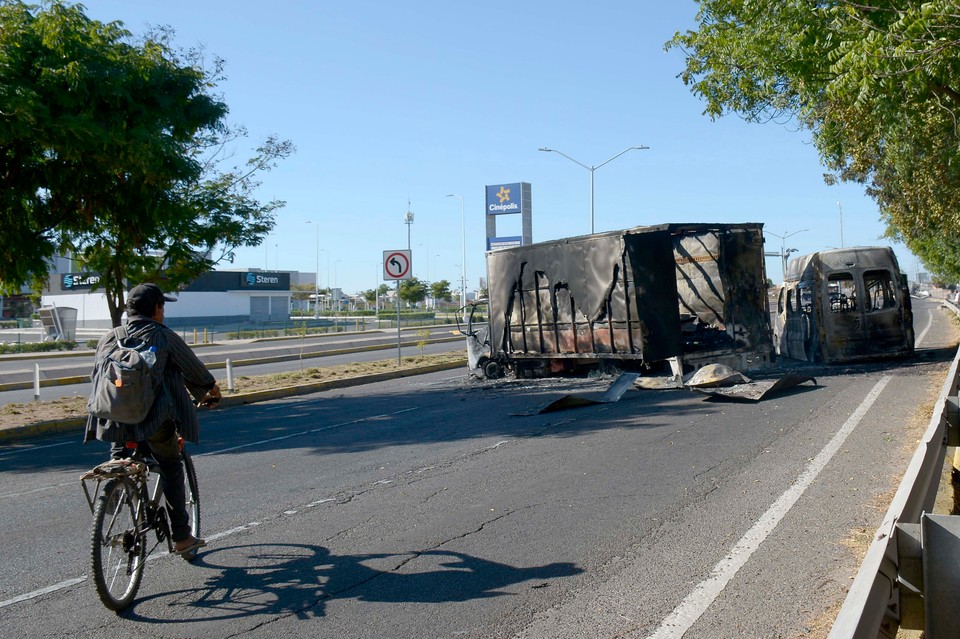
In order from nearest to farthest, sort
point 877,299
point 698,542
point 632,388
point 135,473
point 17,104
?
point 135,473, point 698,542, point 17,104, point 632,388, point 877,299

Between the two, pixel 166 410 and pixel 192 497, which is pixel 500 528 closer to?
pixel 192 497

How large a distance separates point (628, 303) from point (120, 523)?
1260 centimetres

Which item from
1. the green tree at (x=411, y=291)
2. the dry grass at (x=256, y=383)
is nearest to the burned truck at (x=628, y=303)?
the dry grass at (x=256, y=383)

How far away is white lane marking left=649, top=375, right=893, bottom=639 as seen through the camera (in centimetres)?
457

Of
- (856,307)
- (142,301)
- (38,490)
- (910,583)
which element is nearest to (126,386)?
(142,301)

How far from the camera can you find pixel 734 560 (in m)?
5.59

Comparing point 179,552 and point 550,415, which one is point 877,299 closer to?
point 550,415

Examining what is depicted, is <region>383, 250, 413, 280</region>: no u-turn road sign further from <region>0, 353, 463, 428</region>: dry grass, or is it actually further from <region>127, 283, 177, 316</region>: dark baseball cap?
<region>127, 283, 177, 316</region>: dark baseball cap

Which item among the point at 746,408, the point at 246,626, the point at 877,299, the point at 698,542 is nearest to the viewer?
the point at 246,626

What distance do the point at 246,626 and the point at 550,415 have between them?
8672mm

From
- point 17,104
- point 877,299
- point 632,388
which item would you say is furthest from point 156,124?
point 877,299

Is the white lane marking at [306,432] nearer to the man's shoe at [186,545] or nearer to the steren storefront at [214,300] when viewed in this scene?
the man's shoe at [186,545]

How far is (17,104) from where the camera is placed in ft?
37.1

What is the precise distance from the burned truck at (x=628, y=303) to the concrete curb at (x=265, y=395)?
293 centimetres
